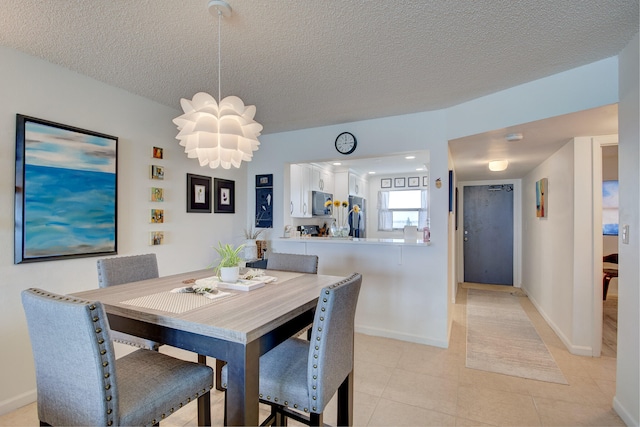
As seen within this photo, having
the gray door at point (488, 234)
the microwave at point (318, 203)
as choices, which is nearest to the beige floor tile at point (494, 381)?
the microwave at point (318, 203)

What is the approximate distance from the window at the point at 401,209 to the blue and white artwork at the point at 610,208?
281 centimetres

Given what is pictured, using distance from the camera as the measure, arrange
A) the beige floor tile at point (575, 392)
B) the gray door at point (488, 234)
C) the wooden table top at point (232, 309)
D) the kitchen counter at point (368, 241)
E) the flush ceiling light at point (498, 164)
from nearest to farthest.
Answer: the wooden table top at point (232, 309) → the beige floor tile at point (575, 392) → the kitchen counter at point (368, 241) → the flush ceiling light at point (498, 164) → the gray door at point (488, 234)

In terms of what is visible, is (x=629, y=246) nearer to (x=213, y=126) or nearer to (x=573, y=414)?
(x=573, y=414)

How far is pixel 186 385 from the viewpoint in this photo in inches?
51.9

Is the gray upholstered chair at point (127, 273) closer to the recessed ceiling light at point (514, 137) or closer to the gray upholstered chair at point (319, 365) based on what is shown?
the gray upholstered chair at point (319, 365)

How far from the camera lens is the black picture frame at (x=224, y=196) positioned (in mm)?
3633

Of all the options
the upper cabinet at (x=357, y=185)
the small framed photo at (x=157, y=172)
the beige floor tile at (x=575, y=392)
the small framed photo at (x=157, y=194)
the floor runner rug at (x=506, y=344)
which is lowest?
the floor runner rug at (x=506, y=344)

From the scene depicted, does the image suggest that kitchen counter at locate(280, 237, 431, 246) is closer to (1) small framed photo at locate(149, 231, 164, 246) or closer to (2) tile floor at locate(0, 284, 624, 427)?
(2) tile floor at locate(0, 284, 624, 427)

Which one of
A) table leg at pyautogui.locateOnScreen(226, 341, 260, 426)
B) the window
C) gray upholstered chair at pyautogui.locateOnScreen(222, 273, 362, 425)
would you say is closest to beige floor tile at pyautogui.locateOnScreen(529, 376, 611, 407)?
gray upholstered chair at pyautogui.locateOnScreen(222, 273, 362, 425)

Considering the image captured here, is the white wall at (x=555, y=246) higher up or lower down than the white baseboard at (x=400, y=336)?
higher up

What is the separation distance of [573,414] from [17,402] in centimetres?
359

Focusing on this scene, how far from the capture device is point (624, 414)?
1.89 m

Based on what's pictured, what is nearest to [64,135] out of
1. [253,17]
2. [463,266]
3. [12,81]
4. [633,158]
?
[12,81]

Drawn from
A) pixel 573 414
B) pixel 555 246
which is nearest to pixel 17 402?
pixel 573 414
